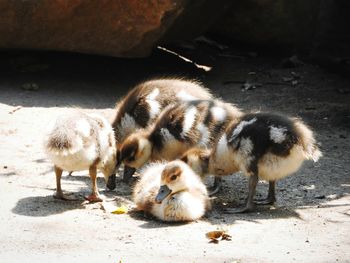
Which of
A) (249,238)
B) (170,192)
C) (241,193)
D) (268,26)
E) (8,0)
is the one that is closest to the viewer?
(249,238)

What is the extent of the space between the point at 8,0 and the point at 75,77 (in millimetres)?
1543

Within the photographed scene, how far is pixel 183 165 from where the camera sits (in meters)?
5.94

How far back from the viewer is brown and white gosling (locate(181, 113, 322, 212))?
5867mm

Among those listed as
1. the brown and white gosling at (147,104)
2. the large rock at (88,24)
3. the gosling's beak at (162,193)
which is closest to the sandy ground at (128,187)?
the gosling's beak at (162,193)

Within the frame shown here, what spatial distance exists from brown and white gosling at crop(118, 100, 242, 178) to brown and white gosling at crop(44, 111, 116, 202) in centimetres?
56

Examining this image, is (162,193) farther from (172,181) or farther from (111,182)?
(111,182)

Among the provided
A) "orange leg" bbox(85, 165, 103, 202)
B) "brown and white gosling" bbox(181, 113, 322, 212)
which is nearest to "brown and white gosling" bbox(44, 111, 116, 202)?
"orange leg" bbox(85, 165, 103, 202)

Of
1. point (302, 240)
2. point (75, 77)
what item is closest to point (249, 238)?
point (302, 240)

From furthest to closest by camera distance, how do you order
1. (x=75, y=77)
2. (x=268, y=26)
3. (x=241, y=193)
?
(x=268, y=26), (x=75, y=77), (x=241, y=193)

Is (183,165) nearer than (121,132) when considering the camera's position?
Yes

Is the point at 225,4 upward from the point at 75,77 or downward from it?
upward

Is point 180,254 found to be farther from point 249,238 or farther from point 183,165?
point 183,165

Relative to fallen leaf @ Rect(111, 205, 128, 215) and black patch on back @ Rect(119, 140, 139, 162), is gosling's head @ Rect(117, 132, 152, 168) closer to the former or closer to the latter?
black patch on back @ Rect(119, 140, 139, 162)

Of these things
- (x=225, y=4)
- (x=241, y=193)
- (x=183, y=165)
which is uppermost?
(x=225, y=4)
